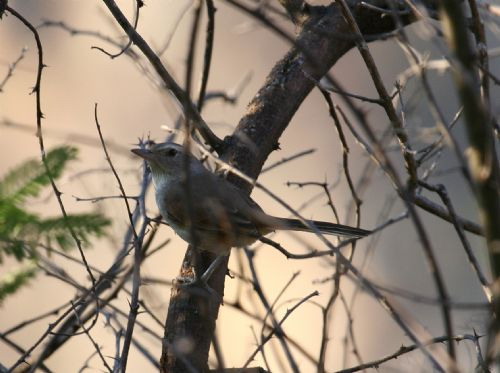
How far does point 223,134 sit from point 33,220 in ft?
21.5

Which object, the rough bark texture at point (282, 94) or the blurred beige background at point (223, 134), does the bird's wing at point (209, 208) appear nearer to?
the rough bark texture at point (282, 94)

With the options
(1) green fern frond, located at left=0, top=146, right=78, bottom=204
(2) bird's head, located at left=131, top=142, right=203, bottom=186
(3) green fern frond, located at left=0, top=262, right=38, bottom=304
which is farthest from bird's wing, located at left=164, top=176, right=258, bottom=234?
(1) green fern frond, located at left=0, top=146, right=78, bottom=204

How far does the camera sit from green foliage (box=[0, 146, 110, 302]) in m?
1.99

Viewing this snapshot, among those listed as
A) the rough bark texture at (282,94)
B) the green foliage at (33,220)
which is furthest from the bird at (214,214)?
the green foliage at (33,220)

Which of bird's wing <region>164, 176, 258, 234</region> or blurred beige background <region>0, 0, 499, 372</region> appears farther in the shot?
blurred beige background <region>0, 0, 499, 372</region>

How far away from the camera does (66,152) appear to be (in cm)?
231

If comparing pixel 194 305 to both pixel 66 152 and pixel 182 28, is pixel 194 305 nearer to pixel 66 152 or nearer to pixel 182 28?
pixel 66 152

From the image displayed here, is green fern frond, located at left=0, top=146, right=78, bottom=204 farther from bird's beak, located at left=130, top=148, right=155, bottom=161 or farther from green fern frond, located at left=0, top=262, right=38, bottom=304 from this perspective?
bird's beak, located at left=130, top=148, right=155, bottom=161

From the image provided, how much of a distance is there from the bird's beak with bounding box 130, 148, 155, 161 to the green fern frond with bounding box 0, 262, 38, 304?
1928 millimetres

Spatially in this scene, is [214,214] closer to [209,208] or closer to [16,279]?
[209,208]

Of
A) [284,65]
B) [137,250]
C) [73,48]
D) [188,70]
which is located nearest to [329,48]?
[284,65]

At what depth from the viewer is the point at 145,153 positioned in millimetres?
4594

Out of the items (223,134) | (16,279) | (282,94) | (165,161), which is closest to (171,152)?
(165,161)

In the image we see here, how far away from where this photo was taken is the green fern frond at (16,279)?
2387 millimetres
